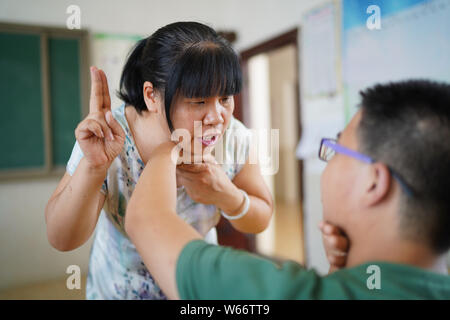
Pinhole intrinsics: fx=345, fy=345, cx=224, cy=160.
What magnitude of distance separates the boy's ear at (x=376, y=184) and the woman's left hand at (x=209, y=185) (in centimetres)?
32

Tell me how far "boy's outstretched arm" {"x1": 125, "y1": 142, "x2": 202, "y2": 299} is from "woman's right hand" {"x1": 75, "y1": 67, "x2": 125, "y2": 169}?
4.1 inches

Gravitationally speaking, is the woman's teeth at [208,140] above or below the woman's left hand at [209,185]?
above

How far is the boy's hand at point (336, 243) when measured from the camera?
0.53 metres

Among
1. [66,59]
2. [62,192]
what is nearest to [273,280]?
[62,192]

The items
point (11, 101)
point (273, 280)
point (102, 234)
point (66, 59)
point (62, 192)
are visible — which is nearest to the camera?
point (273, 280)

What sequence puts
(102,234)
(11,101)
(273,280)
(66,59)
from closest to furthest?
(273,280), (102,234), (11,101), (66,59)

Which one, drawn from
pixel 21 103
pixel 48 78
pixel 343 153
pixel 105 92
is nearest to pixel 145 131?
pixel 105 92

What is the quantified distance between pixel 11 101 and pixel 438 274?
7.05 ft

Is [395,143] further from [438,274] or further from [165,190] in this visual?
[165,190]

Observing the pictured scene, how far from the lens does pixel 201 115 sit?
609mm

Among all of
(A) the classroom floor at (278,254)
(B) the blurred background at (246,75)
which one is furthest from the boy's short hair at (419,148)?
(A) the classroom floor at (278,254)

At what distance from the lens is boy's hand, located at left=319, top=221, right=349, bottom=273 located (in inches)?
20.7

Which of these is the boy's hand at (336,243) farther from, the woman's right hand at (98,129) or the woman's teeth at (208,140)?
the woman's right hand at (98,129)

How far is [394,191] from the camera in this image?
18.6 inches
